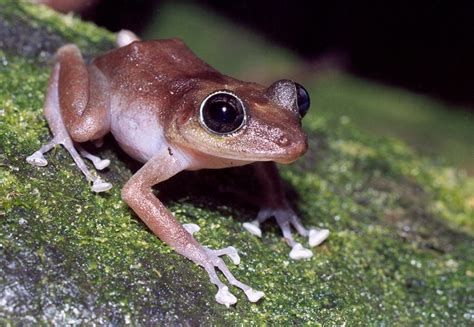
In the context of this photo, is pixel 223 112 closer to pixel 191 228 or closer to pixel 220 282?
pixel 191 228

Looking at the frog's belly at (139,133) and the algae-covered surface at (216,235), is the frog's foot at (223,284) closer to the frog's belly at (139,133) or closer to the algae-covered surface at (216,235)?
the algae-covered surface at (216,235)

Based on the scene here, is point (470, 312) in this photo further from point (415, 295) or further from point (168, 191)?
point (168, 191)

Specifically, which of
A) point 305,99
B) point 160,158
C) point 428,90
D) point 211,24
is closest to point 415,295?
point 305,99

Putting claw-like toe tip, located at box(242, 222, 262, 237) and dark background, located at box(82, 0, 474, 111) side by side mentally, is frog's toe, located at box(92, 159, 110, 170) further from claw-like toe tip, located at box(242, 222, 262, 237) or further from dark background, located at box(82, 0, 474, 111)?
dark background, located at box(82, 0, 474, 111)

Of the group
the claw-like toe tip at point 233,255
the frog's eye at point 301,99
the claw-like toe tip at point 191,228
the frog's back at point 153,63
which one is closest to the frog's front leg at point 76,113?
the frog's back at point 153,63

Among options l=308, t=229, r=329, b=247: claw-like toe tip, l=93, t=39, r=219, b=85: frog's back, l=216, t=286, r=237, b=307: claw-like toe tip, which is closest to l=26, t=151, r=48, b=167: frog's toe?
l=93, t=39, r=219, b=85: frog's back

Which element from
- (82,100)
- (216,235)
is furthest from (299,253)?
(82,100)
